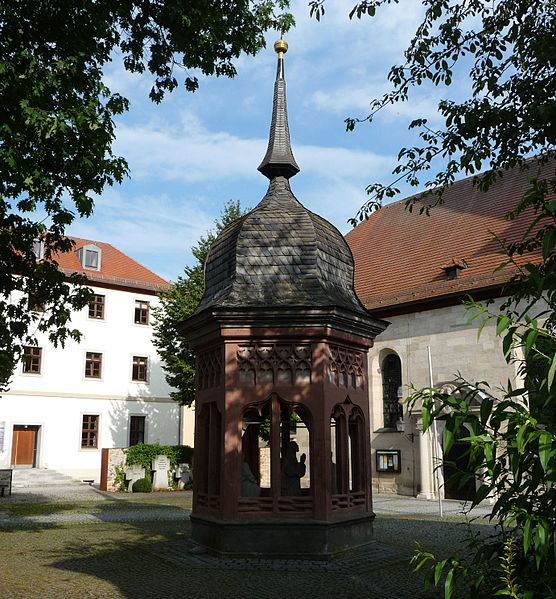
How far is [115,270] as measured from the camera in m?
37.1

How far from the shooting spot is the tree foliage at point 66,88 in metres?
8.42

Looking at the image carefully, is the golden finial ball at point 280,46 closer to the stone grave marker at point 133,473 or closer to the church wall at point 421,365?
the church wall at point 421,365

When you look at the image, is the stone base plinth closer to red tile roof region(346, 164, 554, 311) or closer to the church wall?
the church wall

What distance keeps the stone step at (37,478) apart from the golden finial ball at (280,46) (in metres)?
23.1

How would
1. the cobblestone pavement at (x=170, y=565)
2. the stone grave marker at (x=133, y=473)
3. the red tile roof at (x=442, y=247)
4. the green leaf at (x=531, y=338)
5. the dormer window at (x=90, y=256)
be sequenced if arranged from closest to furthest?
1. the green leaf at (x=531, y=338)
2. the cobblestone pavement at (x=170, y=565)
3. the red tile roof at (x=442, y=247)
4. the stone grave marker at (x=133, y=473)
5. the dormer window at (x=90, y=256)

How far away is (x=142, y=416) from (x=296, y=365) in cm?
2783

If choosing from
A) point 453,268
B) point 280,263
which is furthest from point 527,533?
point 453,268

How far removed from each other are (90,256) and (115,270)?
158cm

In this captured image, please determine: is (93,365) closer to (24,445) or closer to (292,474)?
(24,445)

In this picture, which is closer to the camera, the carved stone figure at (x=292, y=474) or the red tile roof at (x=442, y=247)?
the carved stone figure at (x=292, y=474)

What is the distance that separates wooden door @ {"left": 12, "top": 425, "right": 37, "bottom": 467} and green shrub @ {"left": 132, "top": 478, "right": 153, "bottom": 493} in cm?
927

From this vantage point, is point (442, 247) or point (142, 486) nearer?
point (442, 247)

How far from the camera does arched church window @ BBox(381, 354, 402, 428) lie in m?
23.5

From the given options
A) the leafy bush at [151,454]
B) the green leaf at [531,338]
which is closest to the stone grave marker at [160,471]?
the leafy bush at [151,454]
